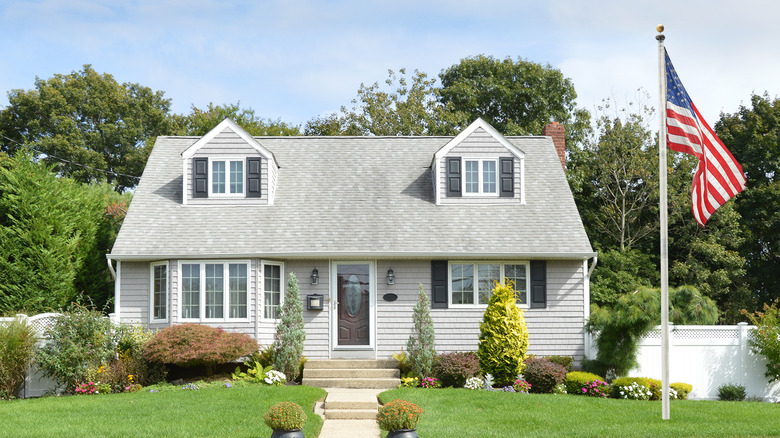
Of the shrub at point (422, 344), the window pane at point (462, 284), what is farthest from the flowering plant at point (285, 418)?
the window pane at point (462, 284)

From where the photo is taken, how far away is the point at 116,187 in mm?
37094

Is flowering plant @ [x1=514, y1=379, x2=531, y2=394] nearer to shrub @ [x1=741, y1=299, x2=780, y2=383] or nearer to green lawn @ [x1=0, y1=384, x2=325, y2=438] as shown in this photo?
green lawn @ [x1=0, y1=384, x2=325, y2=438]

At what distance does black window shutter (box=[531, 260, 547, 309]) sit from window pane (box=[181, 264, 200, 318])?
25.4ft

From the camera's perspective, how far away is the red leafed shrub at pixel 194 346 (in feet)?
49.0

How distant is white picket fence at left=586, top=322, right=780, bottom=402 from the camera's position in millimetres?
15844

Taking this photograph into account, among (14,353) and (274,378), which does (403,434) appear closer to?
(274,378)

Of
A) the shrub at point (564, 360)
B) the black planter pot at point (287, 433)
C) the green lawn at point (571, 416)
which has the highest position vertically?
the black planter pot at point (287, 433)

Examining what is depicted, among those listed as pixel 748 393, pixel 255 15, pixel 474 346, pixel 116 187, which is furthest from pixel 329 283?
pixel 116 187

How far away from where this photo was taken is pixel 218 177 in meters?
18.5

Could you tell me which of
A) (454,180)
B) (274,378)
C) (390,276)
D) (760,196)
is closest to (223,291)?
(274,378)

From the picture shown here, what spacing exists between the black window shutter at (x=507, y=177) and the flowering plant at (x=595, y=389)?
573 centimetres

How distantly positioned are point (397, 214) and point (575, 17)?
7.22 m

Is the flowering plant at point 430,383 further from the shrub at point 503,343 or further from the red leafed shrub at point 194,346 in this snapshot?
the red leafed shrub at point 194,346

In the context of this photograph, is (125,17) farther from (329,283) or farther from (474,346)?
(474,346)
